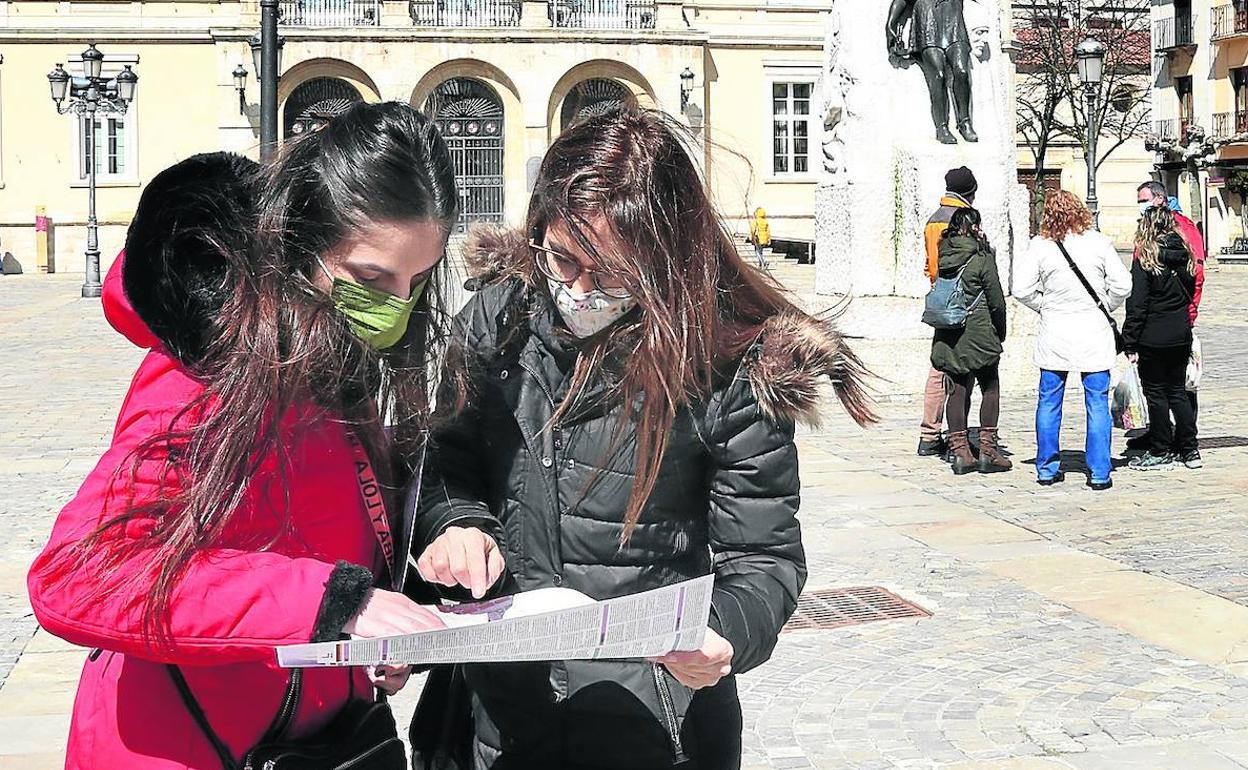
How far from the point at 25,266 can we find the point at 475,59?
13627 millimetres

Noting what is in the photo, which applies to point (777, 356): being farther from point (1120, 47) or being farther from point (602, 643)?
point (1120, 47)

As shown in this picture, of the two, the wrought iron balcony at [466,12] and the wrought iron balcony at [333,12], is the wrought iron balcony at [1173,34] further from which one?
the wrought iron balcony at [333,12]

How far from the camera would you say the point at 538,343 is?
2.63m

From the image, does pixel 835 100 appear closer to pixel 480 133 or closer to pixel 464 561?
pixel 464 561

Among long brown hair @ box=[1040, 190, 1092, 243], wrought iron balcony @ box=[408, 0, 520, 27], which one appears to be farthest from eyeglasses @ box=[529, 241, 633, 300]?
wrought iron balcony @ box=[408, 0, 520, 27]

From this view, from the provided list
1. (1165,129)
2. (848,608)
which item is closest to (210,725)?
(848,608)

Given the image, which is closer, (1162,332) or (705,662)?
(705,662)

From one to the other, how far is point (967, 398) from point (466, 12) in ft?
115

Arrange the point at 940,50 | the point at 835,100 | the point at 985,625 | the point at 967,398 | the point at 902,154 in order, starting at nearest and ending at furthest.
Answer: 1. the point at 985,625
2. the point at 967,398
3. the point at 940,50
4. the point at 902,154
5. the point at 835,100

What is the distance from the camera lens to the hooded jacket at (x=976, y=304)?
33.1 feet

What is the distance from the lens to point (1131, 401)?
1020 centimetres

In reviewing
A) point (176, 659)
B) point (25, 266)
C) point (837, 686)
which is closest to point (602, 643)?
point (176, 659)

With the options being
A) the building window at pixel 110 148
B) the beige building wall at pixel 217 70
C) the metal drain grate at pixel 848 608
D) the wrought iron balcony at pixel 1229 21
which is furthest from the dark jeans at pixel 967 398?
the wrought iron balcony at pixel 1229 21

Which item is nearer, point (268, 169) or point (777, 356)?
point (268, 169)
